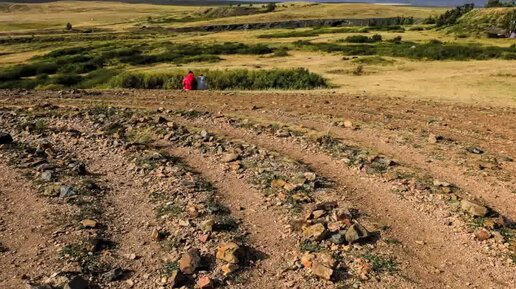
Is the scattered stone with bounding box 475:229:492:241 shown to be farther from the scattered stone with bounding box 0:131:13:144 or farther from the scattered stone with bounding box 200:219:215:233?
the scattered stone with bounding box 0:131:13:144

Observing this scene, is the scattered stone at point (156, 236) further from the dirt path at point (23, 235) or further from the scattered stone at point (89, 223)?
the dirt path at point (23, 235)

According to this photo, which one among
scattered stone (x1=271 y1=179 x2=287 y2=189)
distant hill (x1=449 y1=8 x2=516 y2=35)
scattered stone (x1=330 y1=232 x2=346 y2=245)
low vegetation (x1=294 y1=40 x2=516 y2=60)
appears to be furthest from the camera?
distant hill (x1=449 y1=8 x2=516 y2=35)

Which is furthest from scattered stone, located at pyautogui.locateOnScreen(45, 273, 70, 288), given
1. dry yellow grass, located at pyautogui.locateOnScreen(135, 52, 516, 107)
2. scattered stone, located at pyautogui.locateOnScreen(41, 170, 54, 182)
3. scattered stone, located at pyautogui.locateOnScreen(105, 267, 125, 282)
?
dry yellow grass, located at pyautogui.locateOnScreen(135, 52, 516, 107)

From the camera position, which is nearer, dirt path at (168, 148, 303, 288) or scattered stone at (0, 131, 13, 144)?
dirt path at (168, 148, 303, 288)

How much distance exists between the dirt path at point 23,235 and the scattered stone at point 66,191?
0.43 metres

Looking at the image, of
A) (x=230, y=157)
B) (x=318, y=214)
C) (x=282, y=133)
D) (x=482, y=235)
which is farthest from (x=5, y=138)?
(x=482, y=235)

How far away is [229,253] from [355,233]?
2262 mm

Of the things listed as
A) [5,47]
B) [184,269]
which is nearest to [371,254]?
[184,269]

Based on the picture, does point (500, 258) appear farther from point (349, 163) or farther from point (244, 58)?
point (244, 58)

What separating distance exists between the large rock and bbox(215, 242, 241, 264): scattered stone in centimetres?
473

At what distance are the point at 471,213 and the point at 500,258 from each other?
5.42 feet

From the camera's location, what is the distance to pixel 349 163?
1350 centimetres

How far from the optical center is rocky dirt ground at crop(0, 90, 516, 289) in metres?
8.29

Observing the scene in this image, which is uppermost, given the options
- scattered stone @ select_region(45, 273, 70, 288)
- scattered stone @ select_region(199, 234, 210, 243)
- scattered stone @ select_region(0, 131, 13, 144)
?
scattered stone @ select_region(0, 131, 13, 144)
